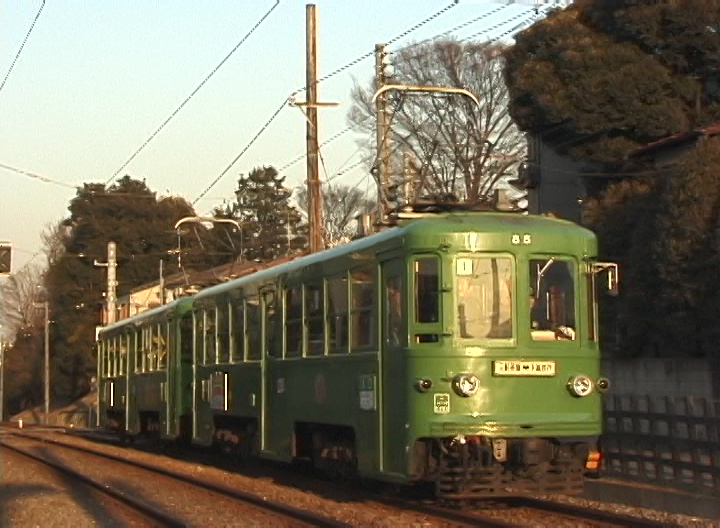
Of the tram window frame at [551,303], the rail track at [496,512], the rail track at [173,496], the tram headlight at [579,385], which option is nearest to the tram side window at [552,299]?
the tram window frame at [551,303]

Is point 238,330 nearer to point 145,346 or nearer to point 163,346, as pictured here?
point 163,346

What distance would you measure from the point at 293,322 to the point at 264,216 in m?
68.4

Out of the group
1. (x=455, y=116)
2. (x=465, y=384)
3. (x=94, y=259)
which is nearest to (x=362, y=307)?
(x=465, y=384)

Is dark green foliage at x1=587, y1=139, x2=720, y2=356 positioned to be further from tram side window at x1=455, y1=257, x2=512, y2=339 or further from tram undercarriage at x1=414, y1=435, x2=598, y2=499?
tram side window at x1=455, y1=257, x2=512, y2=339

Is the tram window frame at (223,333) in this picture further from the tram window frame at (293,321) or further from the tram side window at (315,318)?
the tram side window at (315,318)

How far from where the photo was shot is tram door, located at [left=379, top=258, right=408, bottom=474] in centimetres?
1262

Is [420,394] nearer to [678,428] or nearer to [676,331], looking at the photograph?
[678,428]

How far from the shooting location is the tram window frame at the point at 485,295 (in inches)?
496

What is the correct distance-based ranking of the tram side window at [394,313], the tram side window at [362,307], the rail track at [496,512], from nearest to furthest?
the rail track at [496,512], the tram side window at [394,313], the tram side window at [362,307]

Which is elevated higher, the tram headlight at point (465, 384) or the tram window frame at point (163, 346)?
the tram window frame at point (163, 346)

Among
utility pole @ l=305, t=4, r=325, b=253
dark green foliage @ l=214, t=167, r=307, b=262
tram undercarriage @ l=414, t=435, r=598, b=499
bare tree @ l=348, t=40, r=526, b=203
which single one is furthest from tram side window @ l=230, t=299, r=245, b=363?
dark green foliage @ l=214, t=167, r=307, b=262

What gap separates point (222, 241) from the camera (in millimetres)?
79375

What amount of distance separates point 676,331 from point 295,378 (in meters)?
10.00

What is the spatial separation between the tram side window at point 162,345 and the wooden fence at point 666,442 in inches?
388
